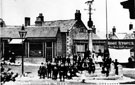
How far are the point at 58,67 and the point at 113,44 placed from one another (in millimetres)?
27219

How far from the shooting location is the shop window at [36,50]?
45750 millimetres

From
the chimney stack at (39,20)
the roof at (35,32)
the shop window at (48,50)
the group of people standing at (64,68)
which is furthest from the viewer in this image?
the chimney stack at (39,20)

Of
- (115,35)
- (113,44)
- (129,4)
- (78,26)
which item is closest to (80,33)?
(78,26)

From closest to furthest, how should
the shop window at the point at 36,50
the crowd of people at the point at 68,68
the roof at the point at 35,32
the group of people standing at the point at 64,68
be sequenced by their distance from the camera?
the group of people standing at the point at 64,68 → the crowd of people at the point at 68,68 → the shop window at the point at 36,50 → the roof at the point at 35,32

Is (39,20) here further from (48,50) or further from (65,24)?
(48,50)

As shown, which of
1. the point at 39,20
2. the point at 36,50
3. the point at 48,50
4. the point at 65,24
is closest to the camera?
the point at 48,50

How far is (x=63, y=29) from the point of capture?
4794cm

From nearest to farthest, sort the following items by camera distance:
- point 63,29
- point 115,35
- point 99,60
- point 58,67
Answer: point 58,67, point 99,60, point 63,29, point 115,35

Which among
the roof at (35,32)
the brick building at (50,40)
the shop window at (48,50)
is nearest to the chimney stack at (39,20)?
the brick building at (50,40)

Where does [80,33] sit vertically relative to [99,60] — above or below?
above

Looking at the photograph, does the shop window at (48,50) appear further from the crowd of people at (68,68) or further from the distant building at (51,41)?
the crowd of people at (68,68)

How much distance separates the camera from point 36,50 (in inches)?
1813

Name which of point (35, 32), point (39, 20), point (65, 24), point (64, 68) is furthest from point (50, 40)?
point (64, 68)

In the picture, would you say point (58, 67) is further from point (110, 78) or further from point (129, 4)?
point (129, 4)
